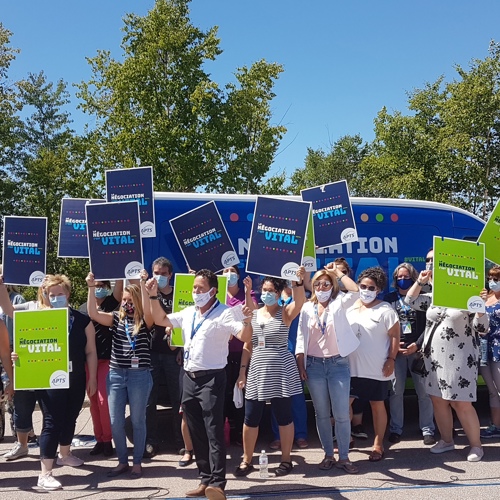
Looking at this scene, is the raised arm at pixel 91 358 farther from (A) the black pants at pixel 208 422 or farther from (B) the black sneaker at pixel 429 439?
(B) the black sneaker at pixel 429 439

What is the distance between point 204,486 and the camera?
472 cm

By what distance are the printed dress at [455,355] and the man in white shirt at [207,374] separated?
2039 mm

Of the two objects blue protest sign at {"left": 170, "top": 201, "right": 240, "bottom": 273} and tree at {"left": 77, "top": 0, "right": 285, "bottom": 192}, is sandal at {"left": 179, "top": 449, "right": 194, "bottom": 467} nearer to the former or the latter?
blue protest sign at {"left": 170, "top": 201, "right": 240, "bottom": 273}

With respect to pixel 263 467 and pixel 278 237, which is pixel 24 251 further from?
pixel 263 467

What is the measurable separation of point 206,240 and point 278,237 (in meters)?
1.10

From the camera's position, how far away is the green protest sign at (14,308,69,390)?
499 centimetres

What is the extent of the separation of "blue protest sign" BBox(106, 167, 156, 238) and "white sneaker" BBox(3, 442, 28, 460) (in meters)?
2.56

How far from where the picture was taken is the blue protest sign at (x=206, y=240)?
618cm

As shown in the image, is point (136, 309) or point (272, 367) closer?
point (272, 367)

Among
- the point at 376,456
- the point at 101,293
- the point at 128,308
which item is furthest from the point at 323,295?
the point at 101,293

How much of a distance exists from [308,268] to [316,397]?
4.00 ft

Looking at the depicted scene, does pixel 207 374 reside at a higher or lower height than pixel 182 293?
lower

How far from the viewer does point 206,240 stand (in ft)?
20.3

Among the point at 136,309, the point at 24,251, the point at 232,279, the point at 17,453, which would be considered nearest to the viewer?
the point at 136,309
